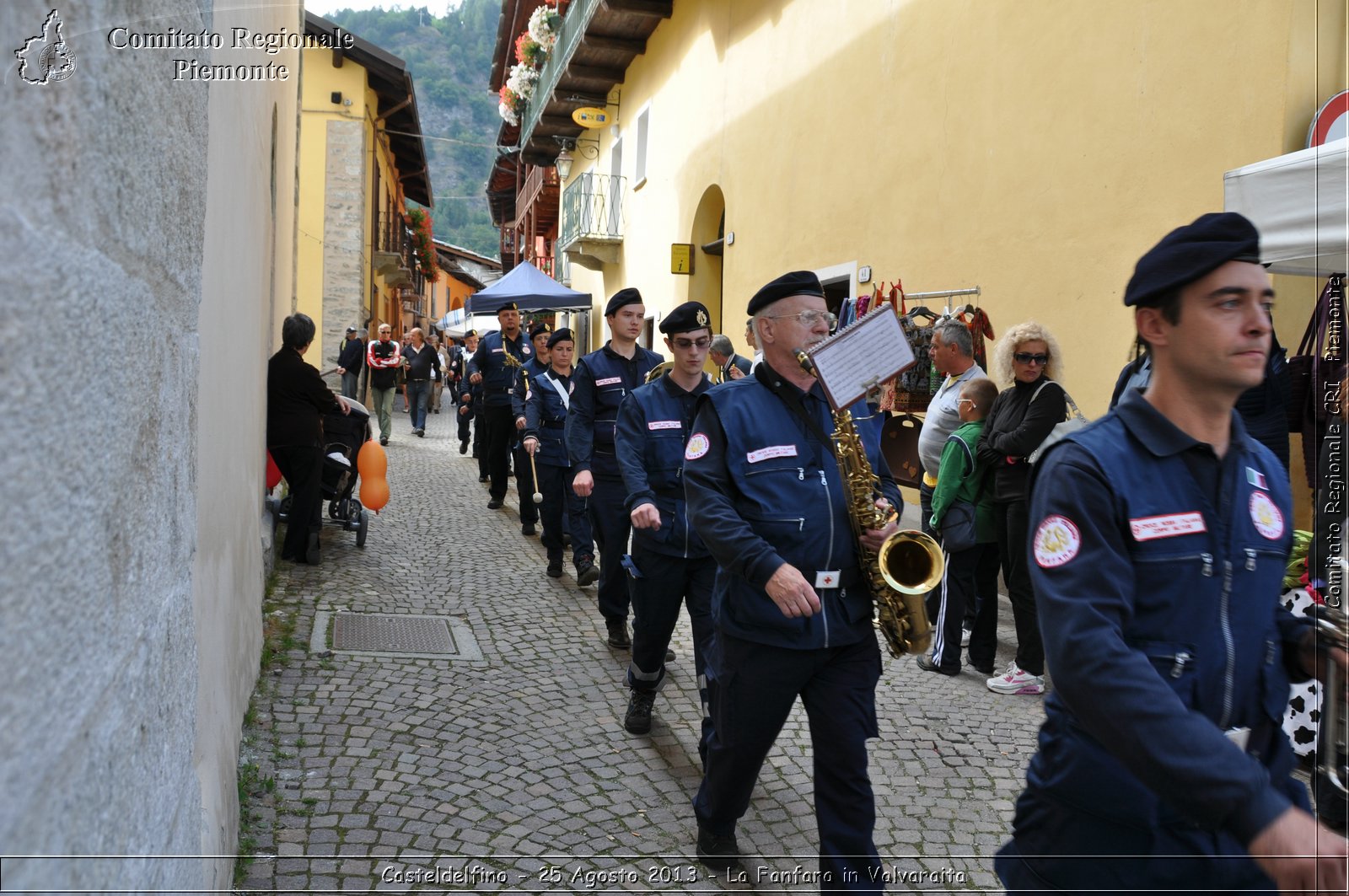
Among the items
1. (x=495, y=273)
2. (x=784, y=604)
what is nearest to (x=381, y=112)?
(x=784, y=604)

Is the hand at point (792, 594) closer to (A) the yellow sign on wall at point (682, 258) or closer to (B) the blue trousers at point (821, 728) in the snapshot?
(B) the blue trousers at point (821, 728)

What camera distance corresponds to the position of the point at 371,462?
8.82 meters

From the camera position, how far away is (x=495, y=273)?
222 feet

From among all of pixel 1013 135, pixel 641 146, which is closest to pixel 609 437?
pixel 1013 135

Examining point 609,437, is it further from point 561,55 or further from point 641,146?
point 561,55

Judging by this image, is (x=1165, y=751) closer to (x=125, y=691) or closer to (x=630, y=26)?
(x=125, y=691)

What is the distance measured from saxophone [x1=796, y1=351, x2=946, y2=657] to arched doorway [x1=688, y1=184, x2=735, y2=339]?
1225cm

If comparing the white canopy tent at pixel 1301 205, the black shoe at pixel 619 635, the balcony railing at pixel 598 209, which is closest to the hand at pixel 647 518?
the black shoe at pixel 619 635

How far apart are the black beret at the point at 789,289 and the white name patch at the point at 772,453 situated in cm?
53

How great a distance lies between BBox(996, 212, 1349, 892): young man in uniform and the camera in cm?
189

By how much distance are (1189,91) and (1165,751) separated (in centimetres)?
555

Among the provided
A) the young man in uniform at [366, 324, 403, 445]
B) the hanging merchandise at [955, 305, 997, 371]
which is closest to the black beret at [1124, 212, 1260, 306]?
the hanging merchandise at [955, 305, 997, 371]

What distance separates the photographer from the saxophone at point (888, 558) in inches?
128
